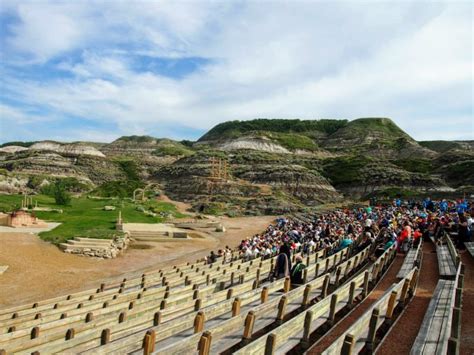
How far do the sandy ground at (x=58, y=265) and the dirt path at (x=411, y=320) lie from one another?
47.3 ft

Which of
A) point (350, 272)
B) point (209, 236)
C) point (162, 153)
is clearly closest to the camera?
point (350, 272)

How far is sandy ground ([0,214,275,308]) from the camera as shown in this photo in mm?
17500

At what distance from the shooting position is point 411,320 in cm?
785

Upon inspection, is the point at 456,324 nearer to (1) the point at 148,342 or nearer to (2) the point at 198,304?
(1) the point at 148,342

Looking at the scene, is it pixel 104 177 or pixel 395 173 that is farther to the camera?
pixel 104 177

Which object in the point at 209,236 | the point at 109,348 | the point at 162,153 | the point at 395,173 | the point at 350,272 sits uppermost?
the point at 162,153

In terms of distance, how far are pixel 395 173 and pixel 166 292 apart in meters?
85.7

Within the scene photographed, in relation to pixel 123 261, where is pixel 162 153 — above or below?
above

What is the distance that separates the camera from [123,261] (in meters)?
25.4

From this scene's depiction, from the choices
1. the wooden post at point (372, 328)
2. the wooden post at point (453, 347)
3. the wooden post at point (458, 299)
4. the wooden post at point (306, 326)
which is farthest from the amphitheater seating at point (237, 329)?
the wooden post at point (458, 299)

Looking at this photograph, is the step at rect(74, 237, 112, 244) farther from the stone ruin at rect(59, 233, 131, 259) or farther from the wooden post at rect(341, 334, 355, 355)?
the wooden post at rect(341, 334, 355, 355)

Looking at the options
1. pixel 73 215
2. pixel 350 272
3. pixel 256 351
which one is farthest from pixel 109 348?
pixel 73 215

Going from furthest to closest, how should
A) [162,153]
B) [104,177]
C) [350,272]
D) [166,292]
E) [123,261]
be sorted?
1. [162,153]
2. [104,177]
3. [123,261]
4. [350,272]
5. [166,292]

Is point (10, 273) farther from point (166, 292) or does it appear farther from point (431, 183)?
point (431, 183)
